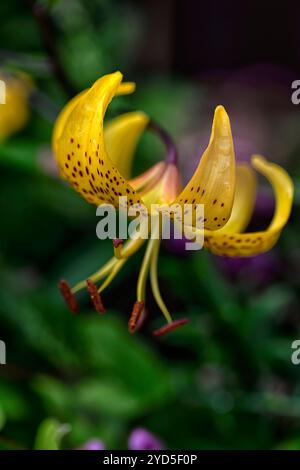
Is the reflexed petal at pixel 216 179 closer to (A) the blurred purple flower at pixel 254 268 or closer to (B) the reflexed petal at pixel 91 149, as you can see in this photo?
(B) the reflexed petal at pixel 91 149

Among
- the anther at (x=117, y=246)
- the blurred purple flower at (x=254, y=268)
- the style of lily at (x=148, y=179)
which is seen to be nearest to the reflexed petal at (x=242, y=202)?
the style of lily at (x=148, y=179)

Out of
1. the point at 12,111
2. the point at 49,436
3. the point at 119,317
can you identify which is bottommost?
the point at 49,436

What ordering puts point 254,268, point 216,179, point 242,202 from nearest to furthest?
point 216,179
point 242,202
point 254,268

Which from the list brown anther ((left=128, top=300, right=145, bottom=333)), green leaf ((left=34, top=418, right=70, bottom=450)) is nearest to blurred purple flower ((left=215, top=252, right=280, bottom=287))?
brown anther ((left=128, top=300, right=145, bottom=333))

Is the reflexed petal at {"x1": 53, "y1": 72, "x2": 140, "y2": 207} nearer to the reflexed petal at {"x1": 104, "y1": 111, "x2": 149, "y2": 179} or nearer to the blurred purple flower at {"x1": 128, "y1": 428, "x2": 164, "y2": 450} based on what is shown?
the reflexed petal at {"x1": 104, "y1": 111, "x2": 149, "y2": 179}

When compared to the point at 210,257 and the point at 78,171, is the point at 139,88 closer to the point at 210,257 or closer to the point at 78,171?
the point at 210,257

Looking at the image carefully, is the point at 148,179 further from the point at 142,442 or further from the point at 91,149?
the point at 142,442

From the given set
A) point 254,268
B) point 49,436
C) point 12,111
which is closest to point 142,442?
point 49,436
